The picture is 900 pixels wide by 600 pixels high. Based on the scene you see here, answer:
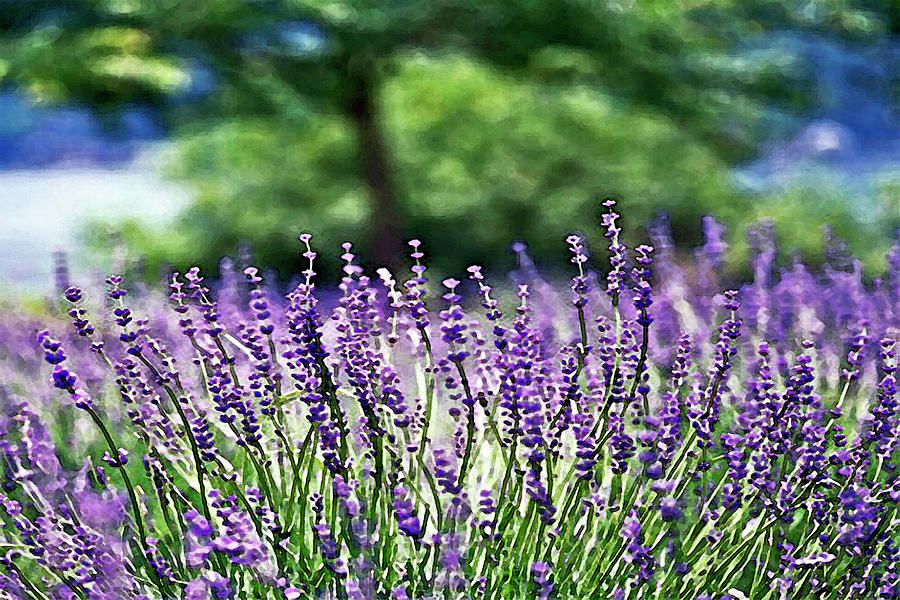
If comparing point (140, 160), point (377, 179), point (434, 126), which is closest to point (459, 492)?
point (377, 179)

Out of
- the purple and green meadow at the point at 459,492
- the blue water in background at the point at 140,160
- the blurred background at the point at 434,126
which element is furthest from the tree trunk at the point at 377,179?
the purple and green meadow at the point at 459,492

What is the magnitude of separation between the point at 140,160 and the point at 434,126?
2.21 metres

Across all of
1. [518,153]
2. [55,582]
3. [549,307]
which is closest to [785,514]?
[55,582]

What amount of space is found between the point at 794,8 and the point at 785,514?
496 cm

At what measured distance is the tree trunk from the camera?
21.0ft

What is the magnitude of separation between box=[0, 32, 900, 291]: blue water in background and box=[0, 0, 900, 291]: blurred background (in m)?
0.02

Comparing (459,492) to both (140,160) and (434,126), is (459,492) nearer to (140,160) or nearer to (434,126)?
(434,126)

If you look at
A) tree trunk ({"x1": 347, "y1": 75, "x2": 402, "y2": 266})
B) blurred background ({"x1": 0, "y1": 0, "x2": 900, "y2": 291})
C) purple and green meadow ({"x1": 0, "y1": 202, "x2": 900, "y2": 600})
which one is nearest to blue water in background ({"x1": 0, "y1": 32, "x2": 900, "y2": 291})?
blurred background ({"x1": 0, "y1": 0, "x2": 900, "y2": 291})

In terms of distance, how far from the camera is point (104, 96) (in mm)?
5988

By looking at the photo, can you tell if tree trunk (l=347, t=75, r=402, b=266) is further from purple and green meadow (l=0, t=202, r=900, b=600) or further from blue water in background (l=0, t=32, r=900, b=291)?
purple and green meadow (l=0, t=202, r=900, b=600)

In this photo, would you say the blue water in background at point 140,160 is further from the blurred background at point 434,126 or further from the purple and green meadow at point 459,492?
the purple and green meadow at point 459,492

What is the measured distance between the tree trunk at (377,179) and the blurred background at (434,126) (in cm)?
1

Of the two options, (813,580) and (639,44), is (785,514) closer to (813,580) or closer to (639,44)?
(813,580)

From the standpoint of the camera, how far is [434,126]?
23.9 ft
